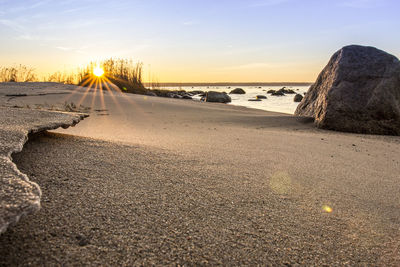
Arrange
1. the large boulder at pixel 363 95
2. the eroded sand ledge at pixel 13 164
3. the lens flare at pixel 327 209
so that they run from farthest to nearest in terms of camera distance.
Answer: the large boulder at pixel 363 95, the lens flare at pixel 327 209, the eroded sand ledge at pixel 13 164

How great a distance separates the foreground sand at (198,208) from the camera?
87 cm

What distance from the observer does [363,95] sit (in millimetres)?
4082

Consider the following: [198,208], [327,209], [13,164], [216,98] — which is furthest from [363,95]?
[216,98]

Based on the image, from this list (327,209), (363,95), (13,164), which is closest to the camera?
(13,164)

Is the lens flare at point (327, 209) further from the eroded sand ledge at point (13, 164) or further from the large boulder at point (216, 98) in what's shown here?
the large boulder at point (216, 98)

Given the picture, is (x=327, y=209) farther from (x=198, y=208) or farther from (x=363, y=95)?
(x=363, y=95)

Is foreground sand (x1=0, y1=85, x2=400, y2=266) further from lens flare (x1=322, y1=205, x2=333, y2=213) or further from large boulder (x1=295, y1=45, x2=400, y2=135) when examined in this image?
large boulder (x1=295, y1=45, x2=400, y2=135)

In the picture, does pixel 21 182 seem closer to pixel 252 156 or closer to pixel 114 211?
pixel 114 211

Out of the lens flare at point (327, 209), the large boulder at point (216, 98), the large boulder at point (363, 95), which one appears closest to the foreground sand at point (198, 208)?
the lens flare at point (327, 209)

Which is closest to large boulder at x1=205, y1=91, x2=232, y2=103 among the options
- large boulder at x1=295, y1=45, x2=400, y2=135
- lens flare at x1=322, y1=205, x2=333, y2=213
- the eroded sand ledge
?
large boulder at x1=295, y1=45, x2=400, y2=135

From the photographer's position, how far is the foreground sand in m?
0.87

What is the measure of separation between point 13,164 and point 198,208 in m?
0.65

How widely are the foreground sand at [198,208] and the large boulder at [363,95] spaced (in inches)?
80.5

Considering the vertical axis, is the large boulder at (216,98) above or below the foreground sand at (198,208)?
above
